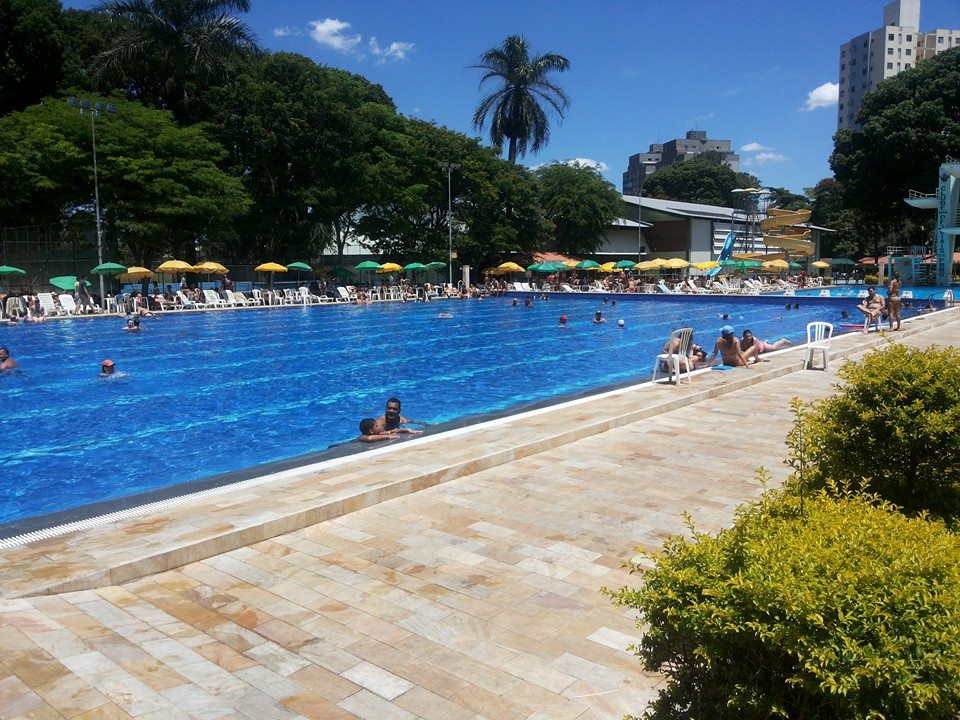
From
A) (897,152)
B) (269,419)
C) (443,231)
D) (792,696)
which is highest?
(897,152)

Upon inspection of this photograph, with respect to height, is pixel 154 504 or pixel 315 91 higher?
pixel 315 91

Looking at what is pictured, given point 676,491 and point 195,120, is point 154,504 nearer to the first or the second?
point 676,491

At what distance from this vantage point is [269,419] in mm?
12617

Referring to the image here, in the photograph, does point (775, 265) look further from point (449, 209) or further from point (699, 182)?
point (699, 182)

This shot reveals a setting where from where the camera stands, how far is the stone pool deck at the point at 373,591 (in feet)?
10.7

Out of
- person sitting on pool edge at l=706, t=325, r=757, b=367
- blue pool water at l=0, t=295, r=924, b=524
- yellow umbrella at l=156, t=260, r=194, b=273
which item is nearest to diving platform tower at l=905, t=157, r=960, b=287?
blue pool water at l=0, t=295, r=924, b=524

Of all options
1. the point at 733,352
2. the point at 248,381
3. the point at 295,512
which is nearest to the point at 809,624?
the point at 295,512

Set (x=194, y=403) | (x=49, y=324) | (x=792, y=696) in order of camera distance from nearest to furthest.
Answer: (x=792, y=696), (x=194, y=403), (x=49, y=324)

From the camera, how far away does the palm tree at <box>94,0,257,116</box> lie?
39.7 m

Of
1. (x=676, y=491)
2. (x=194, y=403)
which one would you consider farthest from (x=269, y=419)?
(x=676, y=491)

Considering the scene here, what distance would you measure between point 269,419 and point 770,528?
11147mm

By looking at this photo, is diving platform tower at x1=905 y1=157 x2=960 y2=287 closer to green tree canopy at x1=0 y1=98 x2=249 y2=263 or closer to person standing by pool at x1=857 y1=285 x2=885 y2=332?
person standing by pool at x1=857 y1=285 x2=885 y2=332

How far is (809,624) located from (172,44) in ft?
152

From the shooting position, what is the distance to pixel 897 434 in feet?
13.0
